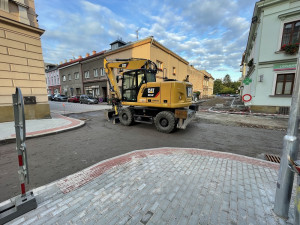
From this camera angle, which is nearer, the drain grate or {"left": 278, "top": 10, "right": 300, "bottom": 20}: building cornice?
the drain grate

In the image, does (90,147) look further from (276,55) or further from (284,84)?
(276,55)

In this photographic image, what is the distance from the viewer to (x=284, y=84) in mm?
9773

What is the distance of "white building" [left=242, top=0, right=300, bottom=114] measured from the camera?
917 cm

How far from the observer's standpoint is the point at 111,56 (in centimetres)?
1944

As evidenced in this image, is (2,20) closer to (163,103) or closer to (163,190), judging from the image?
(163,103)

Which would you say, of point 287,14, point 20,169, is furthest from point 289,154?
point 287,14

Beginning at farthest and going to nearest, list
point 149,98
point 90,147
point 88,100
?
point 88,100 < point 149,98 < point 90,147

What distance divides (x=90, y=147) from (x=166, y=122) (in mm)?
3251

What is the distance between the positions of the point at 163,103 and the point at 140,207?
173 inches

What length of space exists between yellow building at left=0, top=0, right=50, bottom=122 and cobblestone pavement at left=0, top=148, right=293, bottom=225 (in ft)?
24.5

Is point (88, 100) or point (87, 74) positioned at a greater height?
point (87, 74)

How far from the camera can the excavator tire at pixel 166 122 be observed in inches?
222

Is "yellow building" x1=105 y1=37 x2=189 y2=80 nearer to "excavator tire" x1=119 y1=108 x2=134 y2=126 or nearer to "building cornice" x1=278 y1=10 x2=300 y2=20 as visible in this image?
"excavator tire" x1=119 y1=108 x2=134 y2=126

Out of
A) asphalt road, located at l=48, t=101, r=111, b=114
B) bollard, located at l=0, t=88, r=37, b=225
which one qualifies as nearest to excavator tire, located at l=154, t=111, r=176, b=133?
bollard, located at l=0, t=88, r=37, b=225
